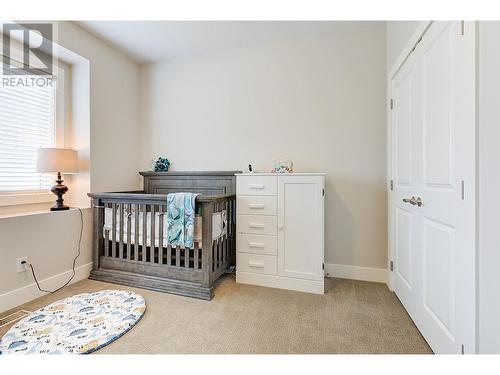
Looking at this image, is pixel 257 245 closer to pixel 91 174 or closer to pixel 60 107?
pixel 91 174

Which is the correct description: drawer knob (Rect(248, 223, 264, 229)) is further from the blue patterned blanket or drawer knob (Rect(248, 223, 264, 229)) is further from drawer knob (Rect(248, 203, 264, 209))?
the blue patterned blanket

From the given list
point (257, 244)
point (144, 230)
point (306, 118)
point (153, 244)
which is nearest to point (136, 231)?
point (144, 230)

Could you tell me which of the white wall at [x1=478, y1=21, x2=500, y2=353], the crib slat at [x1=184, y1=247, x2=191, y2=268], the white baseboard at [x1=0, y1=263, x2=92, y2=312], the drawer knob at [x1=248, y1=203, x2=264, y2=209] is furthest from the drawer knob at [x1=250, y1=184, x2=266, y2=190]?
the white baseboard at [x1=0, y1=263, x2=92, y2=312]

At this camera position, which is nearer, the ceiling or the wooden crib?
the wooden crib

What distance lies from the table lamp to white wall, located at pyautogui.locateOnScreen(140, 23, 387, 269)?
3.51 ft

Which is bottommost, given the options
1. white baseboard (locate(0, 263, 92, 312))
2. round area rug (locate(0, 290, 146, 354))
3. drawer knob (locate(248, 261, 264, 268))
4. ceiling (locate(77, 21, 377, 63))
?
round area rug (locate(0, 290, 146, 354))

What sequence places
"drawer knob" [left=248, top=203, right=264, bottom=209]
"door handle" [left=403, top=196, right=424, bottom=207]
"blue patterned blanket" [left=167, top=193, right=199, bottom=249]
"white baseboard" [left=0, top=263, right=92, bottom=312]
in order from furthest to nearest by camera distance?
"drawer knob" [left=248, top=203, right=264, bottom=209] → "blue patterned blanket" [left=167, top=193, right=199, bottom=249] → "white baseboard" [left=0, top=263, right=92, bottom=312] → "door handle" [left=403, top=196, right=424, bottom=207]

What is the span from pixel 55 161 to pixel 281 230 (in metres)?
2.22

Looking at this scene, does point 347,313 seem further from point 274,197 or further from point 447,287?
point 274,197

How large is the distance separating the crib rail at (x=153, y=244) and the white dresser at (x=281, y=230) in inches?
9.3

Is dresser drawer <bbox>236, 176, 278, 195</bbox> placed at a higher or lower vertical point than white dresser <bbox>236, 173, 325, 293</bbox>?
higher

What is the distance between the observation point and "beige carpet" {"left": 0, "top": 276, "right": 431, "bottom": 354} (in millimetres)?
1425

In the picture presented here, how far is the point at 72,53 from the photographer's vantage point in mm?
2387
